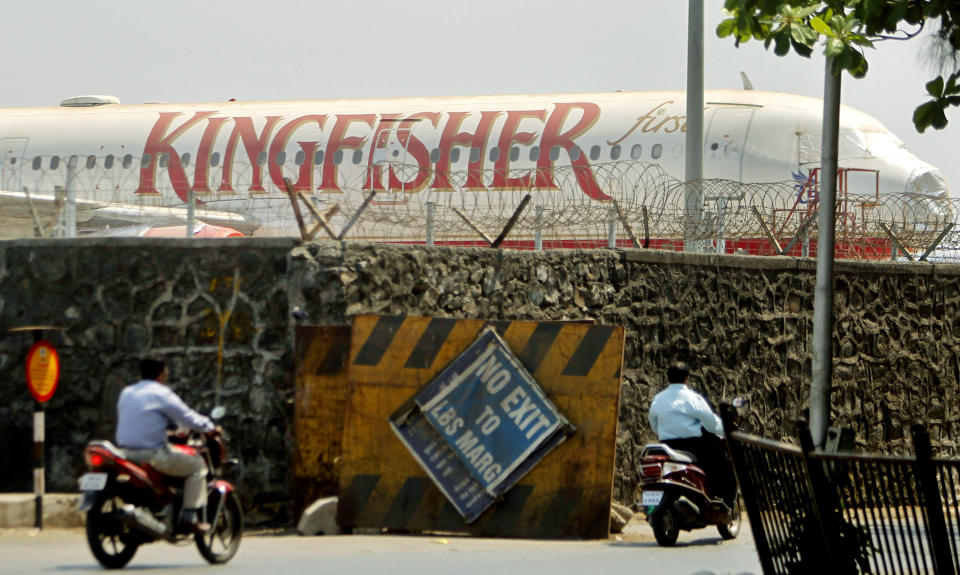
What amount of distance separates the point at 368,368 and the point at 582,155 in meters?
18.5

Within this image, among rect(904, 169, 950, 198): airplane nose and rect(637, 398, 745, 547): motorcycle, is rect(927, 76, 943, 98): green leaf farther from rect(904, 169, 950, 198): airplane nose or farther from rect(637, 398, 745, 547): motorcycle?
rect(904, 169, 950, 198): airplane nose

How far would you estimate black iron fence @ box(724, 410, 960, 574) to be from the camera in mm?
5227

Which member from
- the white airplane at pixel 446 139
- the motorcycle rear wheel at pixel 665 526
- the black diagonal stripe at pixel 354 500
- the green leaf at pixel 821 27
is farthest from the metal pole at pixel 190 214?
the white airplane at pixel 446 139

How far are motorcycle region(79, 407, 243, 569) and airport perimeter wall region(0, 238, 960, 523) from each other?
2.38 meters

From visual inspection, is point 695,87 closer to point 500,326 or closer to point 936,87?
point 500,326

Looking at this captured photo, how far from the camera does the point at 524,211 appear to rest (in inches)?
492

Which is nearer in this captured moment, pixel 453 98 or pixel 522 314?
pixel 522 314

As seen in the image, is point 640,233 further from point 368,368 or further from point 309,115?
point 309,115

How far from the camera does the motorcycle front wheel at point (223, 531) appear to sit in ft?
26.9

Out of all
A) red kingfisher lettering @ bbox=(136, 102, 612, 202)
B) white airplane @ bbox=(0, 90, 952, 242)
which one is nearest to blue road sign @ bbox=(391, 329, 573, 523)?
white airplane @ bbox=(0, 90, 952, 242)

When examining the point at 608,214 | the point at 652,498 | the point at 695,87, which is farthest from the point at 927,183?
the point at 652,498

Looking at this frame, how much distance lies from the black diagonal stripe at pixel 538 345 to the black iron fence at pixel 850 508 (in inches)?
166

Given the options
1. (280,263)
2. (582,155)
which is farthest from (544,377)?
(582,155)

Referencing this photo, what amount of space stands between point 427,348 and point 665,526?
2112 millimetres
